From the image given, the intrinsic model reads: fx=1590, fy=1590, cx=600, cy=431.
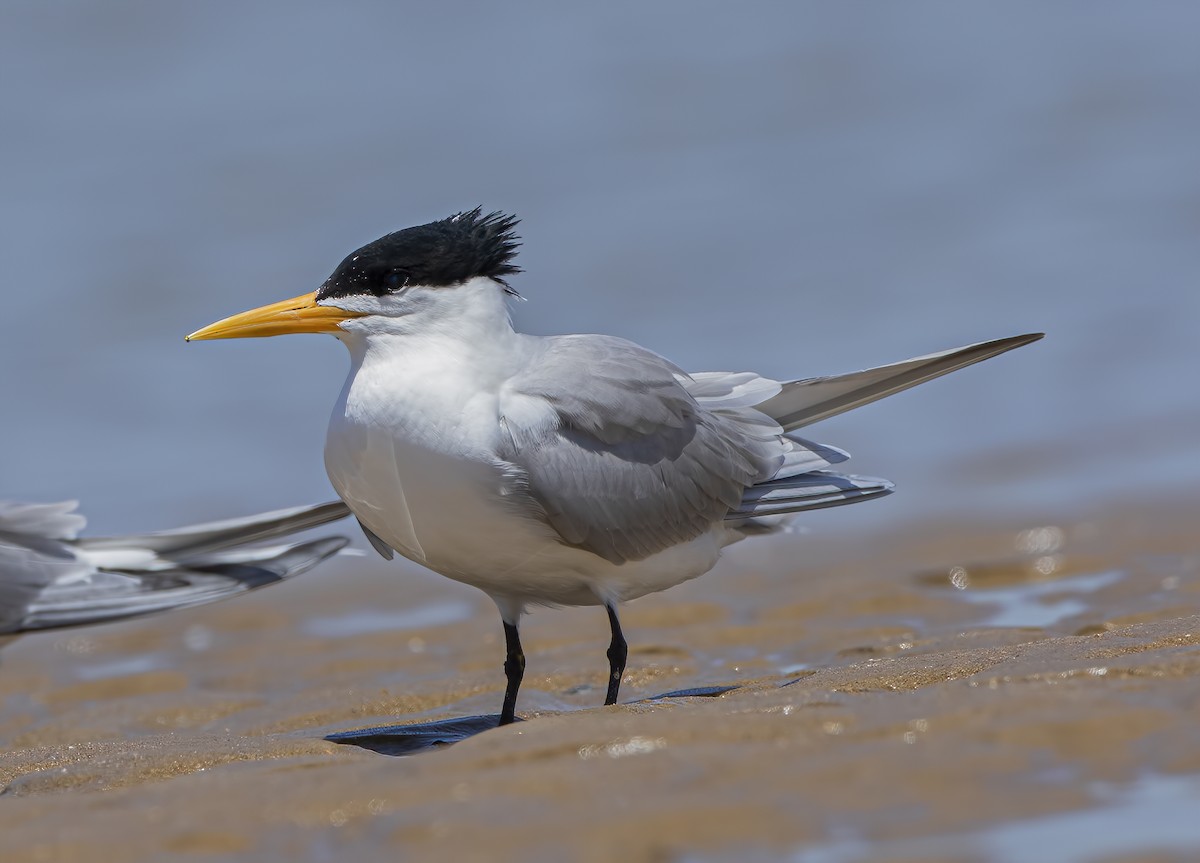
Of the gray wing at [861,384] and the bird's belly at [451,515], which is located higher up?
the gray wing at [861,384]

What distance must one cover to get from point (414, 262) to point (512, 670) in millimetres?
1217

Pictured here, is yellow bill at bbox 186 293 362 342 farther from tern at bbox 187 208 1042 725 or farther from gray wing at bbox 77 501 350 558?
gray wing at bbox 77 501 350 558

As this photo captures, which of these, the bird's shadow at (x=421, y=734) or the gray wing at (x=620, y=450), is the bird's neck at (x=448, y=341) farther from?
the bird's shadow at (x=421, y=734)

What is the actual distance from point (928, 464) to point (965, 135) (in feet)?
23.3

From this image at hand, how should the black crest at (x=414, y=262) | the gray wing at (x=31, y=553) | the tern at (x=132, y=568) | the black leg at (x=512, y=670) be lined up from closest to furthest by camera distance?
the black crest at (x=414, y=262) → the black leg at (x=512, y=670) → the tern at (x=132, y=568) → the gray wing at (x=31, y=553)

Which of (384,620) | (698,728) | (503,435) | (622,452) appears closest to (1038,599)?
(622,452)

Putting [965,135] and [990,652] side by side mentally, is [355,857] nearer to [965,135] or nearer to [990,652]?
[990,652]

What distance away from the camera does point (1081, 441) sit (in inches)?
355

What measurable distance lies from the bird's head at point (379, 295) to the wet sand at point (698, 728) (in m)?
1.13

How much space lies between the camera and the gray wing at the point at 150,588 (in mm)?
6199

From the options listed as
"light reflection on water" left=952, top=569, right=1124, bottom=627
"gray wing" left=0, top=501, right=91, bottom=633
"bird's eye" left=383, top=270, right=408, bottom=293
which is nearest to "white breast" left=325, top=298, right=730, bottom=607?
"bird's eye" left=383, top=270, right=408, bottom=293

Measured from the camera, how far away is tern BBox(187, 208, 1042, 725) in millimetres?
4184

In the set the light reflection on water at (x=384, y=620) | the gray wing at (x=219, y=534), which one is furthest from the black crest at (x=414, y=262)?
the light reflection on water at (x=384, y=620)

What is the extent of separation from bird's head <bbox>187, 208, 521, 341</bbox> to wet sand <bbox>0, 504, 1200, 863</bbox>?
1.13 m
